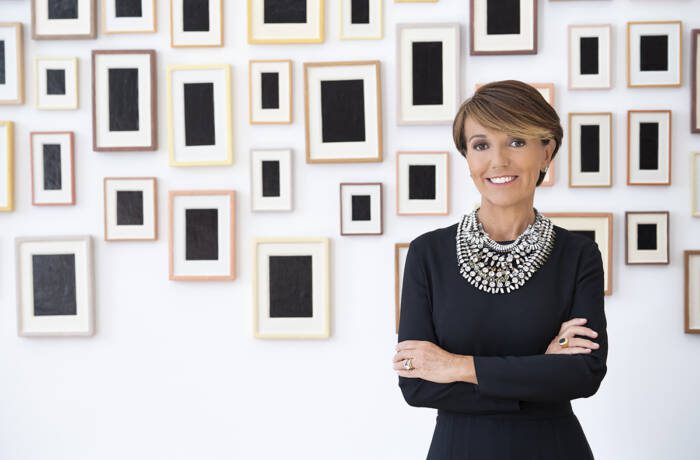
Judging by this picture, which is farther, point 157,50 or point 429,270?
point 157,50

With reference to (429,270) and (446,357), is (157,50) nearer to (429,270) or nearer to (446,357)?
(429,270)

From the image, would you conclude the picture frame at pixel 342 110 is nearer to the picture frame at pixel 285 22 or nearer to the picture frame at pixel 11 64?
the picture frame at pixel 285 22

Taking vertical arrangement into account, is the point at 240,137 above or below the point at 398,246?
above

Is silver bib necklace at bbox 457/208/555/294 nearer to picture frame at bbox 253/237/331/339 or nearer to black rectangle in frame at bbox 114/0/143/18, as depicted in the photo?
picture frame at bbox 253/237/331/339

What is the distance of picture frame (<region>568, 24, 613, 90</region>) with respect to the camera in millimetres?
2139

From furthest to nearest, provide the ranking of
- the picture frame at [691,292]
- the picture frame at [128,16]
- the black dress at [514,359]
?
the picture frame at [128,16], the picture frame at [691,292], the black dress at [514,359]

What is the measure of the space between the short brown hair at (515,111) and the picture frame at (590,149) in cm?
84

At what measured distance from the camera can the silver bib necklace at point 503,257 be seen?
1.35 metres

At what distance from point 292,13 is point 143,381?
4.48ft

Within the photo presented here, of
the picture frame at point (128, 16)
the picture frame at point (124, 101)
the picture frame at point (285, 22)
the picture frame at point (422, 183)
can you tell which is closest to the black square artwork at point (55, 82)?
the picture frame at point (124, 101)

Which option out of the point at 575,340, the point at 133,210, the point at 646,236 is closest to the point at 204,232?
the point at 133,210

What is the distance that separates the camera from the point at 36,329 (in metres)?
2.28

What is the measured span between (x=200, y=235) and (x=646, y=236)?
149 centimetres

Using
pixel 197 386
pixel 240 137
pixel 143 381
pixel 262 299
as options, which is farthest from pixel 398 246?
pixel 143 381
